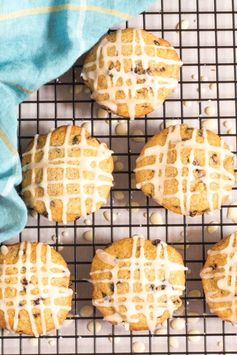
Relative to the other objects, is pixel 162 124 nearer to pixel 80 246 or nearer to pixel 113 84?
pixel 113 84

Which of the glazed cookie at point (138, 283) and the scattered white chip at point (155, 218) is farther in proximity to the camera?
the scattered white chip at point (155, 218)

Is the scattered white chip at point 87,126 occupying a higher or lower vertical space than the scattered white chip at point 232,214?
higher

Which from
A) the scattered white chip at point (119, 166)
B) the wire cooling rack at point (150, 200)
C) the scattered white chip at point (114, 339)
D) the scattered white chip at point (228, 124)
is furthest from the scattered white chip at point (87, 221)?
the scattered white chip at point (228, 124)

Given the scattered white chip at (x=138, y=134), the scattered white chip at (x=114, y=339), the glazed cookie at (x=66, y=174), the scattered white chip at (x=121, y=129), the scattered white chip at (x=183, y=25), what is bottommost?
the scattered white chip at (x=114, y=339)

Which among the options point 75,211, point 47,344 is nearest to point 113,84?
point 75,211

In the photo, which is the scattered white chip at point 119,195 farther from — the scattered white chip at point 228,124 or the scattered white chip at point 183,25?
the scattered white chip at point 183,25

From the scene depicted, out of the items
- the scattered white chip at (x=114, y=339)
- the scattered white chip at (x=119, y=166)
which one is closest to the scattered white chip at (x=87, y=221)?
the scattered white chip at (x=119, y=166)

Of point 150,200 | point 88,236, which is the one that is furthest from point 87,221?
point 150,200

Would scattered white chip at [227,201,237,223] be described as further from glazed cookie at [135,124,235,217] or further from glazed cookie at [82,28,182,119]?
glazed cookie at [82,28,182,119]
